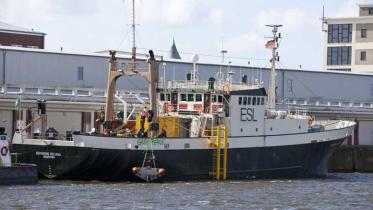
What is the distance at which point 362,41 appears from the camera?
112312 mm

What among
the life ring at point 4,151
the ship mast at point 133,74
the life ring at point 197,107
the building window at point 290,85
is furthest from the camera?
the building window at point 290,85

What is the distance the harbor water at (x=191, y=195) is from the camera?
4719 centimetres

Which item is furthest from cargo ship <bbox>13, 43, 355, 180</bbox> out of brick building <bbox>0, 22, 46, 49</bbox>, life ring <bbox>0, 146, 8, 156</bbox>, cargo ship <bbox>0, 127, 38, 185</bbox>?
brick building <bbox>0, 22, 46, 49</bbox>

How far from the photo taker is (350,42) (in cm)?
11338

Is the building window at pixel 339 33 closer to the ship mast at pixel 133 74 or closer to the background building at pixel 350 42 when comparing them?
the background building at pixel 350 42

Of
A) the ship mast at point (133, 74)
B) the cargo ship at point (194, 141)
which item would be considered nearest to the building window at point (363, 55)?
the cargo ship at point (194, 141)

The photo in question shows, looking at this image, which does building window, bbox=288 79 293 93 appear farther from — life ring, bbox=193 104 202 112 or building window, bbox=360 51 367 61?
life ring, bbox=193 104 202 112

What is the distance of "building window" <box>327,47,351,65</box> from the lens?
11425 cm

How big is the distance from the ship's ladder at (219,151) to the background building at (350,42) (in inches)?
2037

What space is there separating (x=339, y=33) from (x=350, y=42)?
6.19 ft

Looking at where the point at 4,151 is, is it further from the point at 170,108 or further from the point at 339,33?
the point at 339,33

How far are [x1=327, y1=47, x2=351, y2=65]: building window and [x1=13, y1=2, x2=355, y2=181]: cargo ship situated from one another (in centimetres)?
4815

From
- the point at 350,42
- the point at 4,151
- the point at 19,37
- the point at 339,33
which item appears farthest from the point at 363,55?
the point at 4,151

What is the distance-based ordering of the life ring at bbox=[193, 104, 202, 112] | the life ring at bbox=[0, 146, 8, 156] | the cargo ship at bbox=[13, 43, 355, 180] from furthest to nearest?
1. the life ring at bbox=[193, 104, 202, 112]
2. the cargo ship at bbox=[13, 43, 355, 180]
3. the life ring at bbox=[0, 146, 8, 156]
